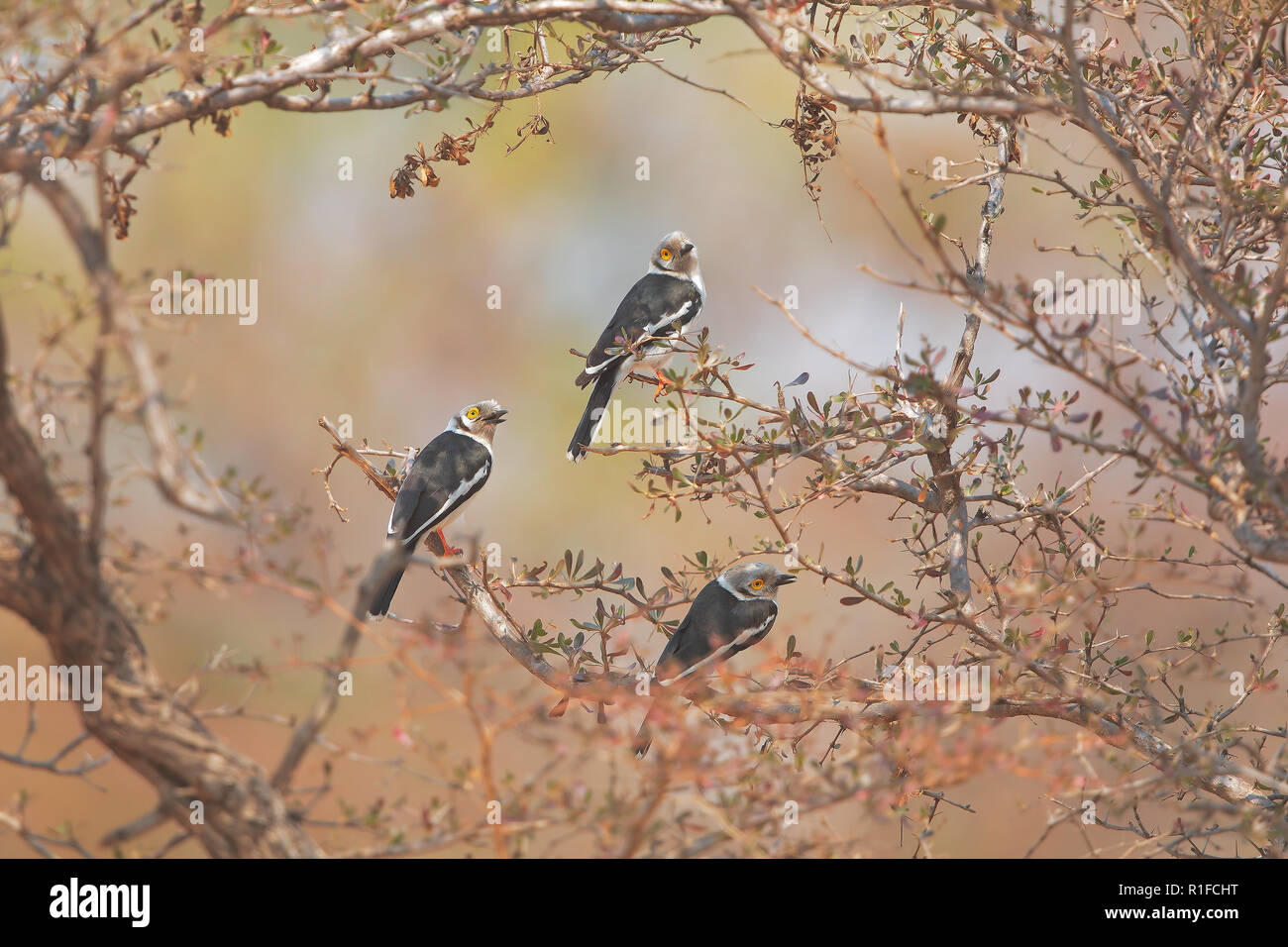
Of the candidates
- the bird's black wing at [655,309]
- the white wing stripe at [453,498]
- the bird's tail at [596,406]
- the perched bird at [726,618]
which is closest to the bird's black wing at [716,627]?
the perched bird at [726,618]

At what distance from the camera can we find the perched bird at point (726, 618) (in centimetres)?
541

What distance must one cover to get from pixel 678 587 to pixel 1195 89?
265cm

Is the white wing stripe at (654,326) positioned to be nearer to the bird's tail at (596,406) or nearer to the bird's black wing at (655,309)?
the bird's black wing at (655,309)

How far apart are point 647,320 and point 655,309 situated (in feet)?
0.46

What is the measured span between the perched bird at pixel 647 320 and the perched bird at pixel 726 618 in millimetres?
1137

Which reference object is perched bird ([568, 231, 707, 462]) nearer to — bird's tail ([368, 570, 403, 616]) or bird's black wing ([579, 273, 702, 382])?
bird's black wing ([579, 273, 702, 382])

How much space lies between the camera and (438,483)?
6109mm

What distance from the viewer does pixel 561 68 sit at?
4430 millimetres

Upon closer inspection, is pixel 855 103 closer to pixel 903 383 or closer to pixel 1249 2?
pixel 903 383

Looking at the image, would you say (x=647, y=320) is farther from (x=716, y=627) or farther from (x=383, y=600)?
(x=383, y=600)

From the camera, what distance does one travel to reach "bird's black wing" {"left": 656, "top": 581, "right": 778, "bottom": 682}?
5.44 meters

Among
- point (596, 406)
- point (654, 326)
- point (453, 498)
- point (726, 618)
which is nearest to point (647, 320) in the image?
point (654, 326)

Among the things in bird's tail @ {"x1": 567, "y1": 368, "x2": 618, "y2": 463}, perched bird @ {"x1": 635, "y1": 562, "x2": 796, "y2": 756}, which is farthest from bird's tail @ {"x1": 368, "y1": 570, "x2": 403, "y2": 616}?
perched bird @ {"x1": 635, "y1": 562, "x2": 796, "y2": 756}

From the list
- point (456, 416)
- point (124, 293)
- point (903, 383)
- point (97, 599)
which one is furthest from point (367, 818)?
point (456, 416)
